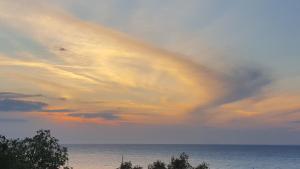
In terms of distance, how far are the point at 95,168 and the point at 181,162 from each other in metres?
128

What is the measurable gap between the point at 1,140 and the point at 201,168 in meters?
30.7

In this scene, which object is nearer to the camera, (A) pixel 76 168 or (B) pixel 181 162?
(B) pixel 181 162

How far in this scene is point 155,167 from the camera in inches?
2862

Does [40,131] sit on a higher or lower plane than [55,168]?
higher

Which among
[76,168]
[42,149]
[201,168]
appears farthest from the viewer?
[76,168]

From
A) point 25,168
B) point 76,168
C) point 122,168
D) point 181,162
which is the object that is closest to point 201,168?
point 181,162

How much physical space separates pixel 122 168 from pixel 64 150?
21.0 m

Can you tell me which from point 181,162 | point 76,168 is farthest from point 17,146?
point 76,168

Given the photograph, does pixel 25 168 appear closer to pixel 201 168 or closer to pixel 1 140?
pixel 1 140

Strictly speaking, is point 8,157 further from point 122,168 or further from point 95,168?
point 95,168

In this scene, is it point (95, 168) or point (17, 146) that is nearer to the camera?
point (17, 146)

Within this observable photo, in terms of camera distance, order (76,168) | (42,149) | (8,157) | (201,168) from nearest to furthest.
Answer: (8,157), (42,149), (201,168), (76,168)

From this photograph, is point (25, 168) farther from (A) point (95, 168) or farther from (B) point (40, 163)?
(A) point (95, 168)

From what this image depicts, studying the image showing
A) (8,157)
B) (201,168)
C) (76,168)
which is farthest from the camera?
(76,168)
